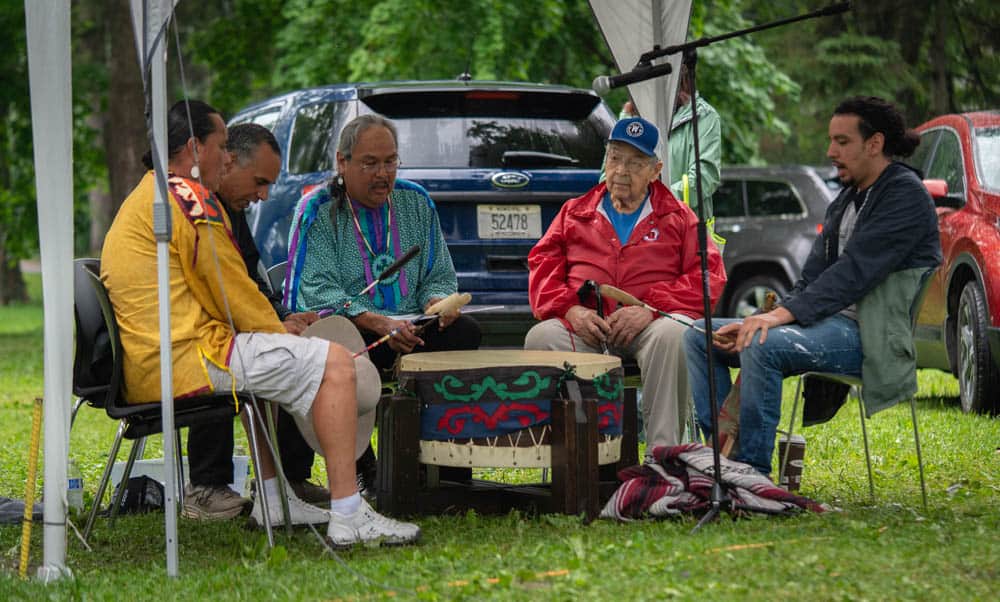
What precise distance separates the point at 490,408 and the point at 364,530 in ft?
2.27

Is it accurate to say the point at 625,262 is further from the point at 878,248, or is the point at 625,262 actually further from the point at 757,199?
the point at 757,199

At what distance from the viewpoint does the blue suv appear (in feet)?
26.0

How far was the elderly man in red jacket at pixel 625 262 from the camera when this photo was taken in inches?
240

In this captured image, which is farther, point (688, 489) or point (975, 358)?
point (975, 358)

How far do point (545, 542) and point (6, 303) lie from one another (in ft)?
103

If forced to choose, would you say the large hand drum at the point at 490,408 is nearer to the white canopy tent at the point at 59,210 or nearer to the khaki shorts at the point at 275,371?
the khaki shorts at the point at 275,371

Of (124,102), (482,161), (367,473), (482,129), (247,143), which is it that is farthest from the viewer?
(124,102)

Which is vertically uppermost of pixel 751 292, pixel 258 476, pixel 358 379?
pixel 358 379

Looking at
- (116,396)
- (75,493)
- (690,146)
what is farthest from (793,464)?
(75,493)

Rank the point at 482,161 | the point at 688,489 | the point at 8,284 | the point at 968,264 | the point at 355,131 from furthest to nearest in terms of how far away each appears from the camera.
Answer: the point at 8,284 → the point at 968,264 → the point at 482,161 → the point at 355,131 → the point at 688,489

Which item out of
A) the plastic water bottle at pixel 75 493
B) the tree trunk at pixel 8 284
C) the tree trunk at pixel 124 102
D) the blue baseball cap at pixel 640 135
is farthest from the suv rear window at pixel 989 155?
the tree trunk at pixel 8 284

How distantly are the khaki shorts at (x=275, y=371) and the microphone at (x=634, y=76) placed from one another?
142 centimetres

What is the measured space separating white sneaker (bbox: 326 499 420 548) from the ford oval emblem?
10.5ft

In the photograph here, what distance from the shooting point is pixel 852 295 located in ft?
17.9
